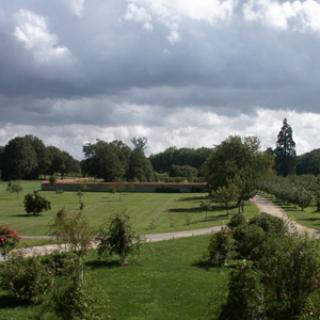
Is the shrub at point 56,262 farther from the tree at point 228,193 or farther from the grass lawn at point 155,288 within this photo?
the tree at point 228,193

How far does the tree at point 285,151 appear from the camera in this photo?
125188 mm

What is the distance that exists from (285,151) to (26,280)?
112716 millimetres

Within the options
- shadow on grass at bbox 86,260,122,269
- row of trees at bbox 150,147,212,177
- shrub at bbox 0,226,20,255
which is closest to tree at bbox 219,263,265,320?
shadow on grass at bbox 86,260,122,269

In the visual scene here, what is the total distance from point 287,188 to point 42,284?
184 ft

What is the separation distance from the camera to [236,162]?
72312 millimetres

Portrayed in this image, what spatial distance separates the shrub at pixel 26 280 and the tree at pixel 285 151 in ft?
364

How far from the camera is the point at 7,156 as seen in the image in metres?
138

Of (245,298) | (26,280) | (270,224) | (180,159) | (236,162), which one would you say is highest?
(180,159)

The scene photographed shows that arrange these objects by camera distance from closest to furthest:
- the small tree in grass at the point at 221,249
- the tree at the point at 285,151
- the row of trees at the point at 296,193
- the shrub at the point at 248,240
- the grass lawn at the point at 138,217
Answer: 1. the small tree in grass at the point at 221,249
2. the shrub at the point at 248,240
3. the grass lawn at the point at 138,217
4. the row of trees at the point at 296,193
5. the tree at the point at 285,151

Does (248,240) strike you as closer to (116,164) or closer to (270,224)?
(270,224)

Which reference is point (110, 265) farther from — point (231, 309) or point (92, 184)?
point (92, 184)

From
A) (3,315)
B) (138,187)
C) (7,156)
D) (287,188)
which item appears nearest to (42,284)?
(3,315)

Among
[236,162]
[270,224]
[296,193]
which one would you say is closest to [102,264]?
[270,224]

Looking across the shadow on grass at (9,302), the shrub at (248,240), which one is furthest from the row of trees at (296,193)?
the shadow on grass at (9,302)
